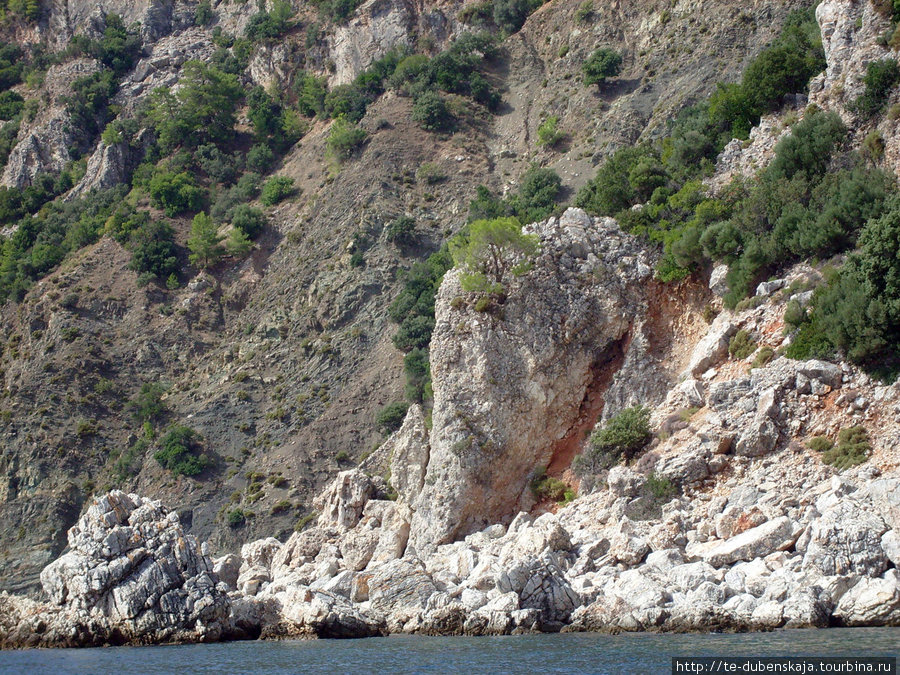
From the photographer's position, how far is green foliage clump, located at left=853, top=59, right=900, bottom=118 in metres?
40.6

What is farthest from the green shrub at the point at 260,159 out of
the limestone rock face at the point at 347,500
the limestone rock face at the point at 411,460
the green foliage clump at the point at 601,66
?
the limestone rock face at the point at 347,500

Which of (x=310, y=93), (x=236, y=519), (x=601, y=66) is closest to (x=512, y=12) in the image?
(x=601, y=66)

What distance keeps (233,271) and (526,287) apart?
1493 inches

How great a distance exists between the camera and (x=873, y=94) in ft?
134

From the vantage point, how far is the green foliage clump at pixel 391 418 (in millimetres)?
57750

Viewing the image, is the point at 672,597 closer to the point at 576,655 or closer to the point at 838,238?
the point at 576,655

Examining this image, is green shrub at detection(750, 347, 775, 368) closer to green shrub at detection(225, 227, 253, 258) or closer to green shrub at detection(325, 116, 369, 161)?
green shrub at detection(225, 227, 253, 258)

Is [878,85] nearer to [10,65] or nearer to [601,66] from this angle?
[601,66]

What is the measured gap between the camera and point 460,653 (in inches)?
1017

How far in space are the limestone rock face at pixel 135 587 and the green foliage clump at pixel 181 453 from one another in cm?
2488

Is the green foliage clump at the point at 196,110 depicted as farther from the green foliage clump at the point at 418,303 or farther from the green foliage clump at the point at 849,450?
the green foliage clump at the point at 849,450

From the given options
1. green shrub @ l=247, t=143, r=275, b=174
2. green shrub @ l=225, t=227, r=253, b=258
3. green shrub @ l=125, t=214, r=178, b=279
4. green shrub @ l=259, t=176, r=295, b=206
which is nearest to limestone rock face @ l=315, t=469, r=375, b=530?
green shrub @ l=225, t=227, r=253, b=258

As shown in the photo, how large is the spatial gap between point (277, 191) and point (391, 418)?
30.7 m

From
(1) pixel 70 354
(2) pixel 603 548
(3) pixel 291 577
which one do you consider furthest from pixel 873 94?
(1) pixel 70 354
